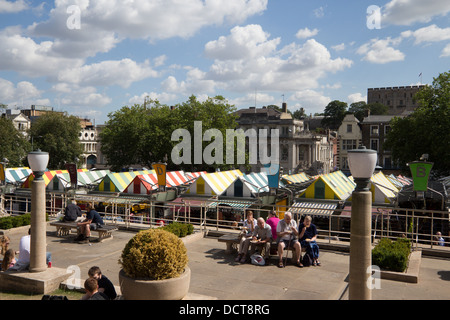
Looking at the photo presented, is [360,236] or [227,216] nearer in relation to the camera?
[360,236]

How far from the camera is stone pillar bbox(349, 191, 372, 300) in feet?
20.1

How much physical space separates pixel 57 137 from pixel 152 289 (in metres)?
57.5

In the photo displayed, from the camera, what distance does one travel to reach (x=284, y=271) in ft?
33.1

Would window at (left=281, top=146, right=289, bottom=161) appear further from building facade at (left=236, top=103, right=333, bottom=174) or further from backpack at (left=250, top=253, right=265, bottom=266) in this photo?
backpack at (left=250, top=253, right=265, bottom=266)

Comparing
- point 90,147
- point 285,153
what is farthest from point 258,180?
point 90,147

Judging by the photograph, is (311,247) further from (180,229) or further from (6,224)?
(6,224)

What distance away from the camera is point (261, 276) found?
382 inches

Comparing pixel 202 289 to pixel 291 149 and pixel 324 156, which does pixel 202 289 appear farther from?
pixel 324 156

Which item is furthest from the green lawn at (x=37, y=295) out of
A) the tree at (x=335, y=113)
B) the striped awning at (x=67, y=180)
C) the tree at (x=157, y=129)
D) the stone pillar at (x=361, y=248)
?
the tree at (x=335, y=113)

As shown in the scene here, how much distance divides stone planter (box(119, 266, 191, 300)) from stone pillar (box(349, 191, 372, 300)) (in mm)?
2970

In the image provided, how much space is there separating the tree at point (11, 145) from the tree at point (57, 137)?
22.5ft

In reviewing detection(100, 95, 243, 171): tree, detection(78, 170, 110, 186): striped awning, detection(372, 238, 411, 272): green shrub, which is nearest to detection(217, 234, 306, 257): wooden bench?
detection(372, 238, 411, 272): green shrub

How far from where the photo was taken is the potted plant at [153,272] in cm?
700
